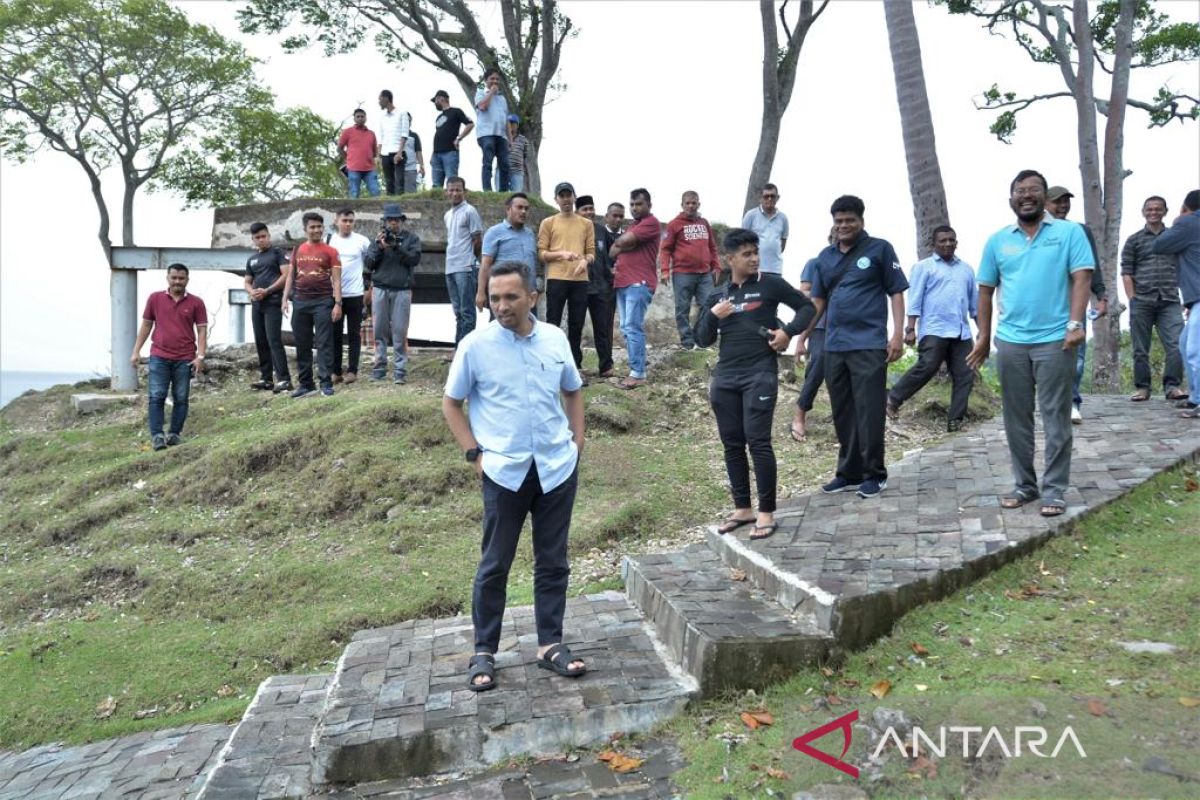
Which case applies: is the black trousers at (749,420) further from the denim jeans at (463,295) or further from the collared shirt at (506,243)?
the denim jeans at (463,295)

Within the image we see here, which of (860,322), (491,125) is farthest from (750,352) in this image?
(491,125)

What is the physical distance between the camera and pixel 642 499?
7668mm

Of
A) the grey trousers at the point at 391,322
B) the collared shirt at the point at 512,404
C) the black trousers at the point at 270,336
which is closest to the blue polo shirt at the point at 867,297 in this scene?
the collared shirt at the point at 512,404

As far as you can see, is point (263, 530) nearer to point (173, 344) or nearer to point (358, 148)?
point (173, 344)

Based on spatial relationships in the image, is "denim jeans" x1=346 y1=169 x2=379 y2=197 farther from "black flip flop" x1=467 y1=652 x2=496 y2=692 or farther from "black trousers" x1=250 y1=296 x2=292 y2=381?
"black flip flop" x1=467 y1=652 x2=496 y2=692

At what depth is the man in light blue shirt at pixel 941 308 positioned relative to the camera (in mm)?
8062

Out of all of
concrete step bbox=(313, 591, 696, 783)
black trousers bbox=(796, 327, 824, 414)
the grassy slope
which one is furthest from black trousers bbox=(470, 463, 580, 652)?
black trousers bbox=(796, 327, 824, 414)

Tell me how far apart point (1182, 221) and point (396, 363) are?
785cm

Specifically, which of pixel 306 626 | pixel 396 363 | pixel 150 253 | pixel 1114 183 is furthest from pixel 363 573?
pixel 1114 183

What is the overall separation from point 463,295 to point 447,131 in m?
4.24

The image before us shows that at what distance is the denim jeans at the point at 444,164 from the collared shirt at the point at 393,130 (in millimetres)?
893

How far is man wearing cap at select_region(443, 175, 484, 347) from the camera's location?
33.3 feet

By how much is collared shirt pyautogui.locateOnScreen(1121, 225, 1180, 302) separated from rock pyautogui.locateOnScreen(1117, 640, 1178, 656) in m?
5.64

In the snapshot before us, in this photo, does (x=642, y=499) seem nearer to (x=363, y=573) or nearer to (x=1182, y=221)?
(x=363, y=573)
